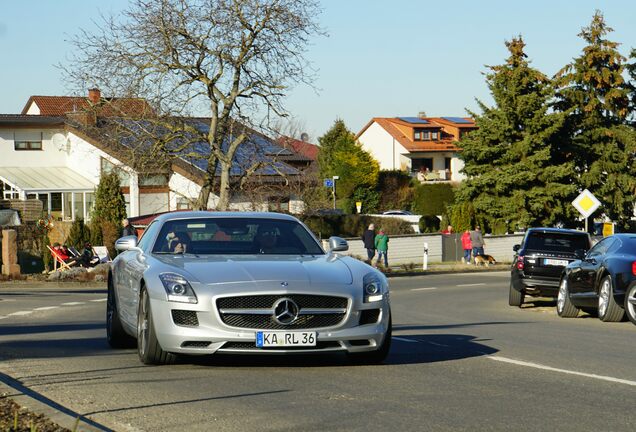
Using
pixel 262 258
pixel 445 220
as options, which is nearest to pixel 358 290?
pixel 262 258

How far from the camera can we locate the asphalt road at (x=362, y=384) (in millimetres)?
7672

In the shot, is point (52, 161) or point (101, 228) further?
point (52, 161)

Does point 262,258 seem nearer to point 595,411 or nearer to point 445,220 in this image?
point 595,411

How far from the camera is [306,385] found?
9289 mm

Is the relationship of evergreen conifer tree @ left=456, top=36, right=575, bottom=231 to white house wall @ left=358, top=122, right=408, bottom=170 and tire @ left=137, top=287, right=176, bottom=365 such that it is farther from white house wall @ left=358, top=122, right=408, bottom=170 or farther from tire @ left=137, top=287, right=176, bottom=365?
tire @ left=137, top=287, right=176, bottom=365

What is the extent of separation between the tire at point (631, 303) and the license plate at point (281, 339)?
9.38 metres

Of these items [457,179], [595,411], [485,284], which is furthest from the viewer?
[457,179]

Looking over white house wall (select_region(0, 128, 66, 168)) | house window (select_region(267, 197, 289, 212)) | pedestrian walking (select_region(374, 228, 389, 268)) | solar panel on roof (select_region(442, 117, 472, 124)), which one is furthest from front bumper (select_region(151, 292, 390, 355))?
solar panel on roof (select_region(442, 117, 472, 124))

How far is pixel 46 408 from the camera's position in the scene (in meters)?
8.02

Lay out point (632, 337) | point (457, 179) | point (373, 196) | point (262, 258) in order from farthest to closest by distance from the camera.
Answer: point (457, 179)
point (373, 196)
point (632, 337)
point (262, 258)

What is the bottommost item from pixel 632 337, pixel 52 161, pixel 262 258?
pixel 632 337

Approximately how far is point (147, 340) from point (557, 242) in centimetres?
1526

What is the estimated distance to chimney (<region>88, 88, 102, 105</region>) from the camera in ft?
136

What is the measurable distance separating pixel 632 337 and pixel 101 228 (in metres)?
32.1
